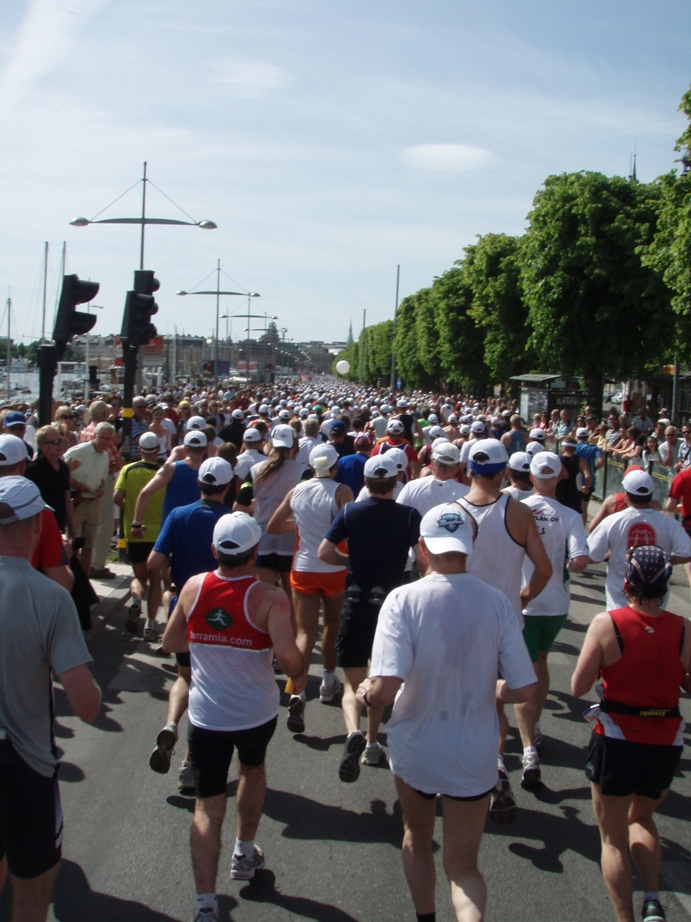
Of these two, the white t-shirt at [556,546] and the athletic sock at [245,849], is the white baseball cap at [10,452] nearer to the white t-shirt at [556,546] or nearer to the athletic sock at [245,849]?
the athletic sock at [245,849]

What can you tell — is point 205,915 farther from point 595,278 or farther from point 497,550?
point 595,278

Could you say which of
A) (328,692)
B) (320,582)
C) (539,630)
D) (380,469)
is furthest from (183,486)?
(539,630)

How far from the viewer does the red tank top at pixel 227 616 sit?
12.5 feet

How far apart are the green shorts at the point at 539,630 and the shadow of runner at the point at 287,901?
2193 mm

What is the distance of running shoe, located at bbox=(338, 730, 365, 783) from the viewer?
4773 mm

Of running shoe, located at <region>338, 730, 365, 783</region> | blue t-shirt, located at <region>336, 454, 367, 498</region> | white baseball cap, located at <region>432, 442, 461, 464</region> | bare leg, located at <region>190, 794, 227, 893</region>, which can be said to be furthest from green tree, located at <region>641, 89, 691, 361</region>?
bare leg, located at <region>190, 794, 227, 893</region>

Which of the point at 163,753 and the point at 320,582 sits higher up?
the point at 320,582

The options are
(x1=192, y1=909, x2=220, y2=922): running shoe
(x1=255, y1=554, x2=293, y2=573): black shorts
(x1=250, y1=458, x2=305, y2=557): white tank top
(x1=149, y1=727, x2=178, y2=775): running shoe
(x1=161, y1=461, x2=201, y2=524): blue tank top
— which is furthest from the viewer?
(x1=250, y1=458, x2=305, y2=557): white tank top

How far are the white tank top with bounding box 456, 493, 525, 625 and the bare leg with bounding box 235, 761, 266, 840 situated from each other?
167cm

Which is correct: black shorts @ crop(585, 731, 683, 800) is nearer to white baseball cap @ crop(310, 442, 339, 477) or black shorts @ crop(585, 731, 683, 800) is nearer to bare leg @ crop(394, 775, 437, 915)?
bare leg @ crop(394, 775, 437, 915)

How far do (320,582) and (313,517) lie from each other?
1.55 ft

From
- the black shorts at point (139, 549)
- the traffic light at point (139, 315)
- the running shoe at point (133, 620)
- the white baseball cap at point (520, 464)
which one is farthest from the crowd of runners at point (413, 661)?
the traffic light at point (139, 315)

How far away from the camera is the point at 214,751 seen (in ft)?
12.7

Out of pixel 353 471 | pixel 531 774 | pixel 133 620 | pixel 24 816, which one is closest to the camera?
pixel 24 816
